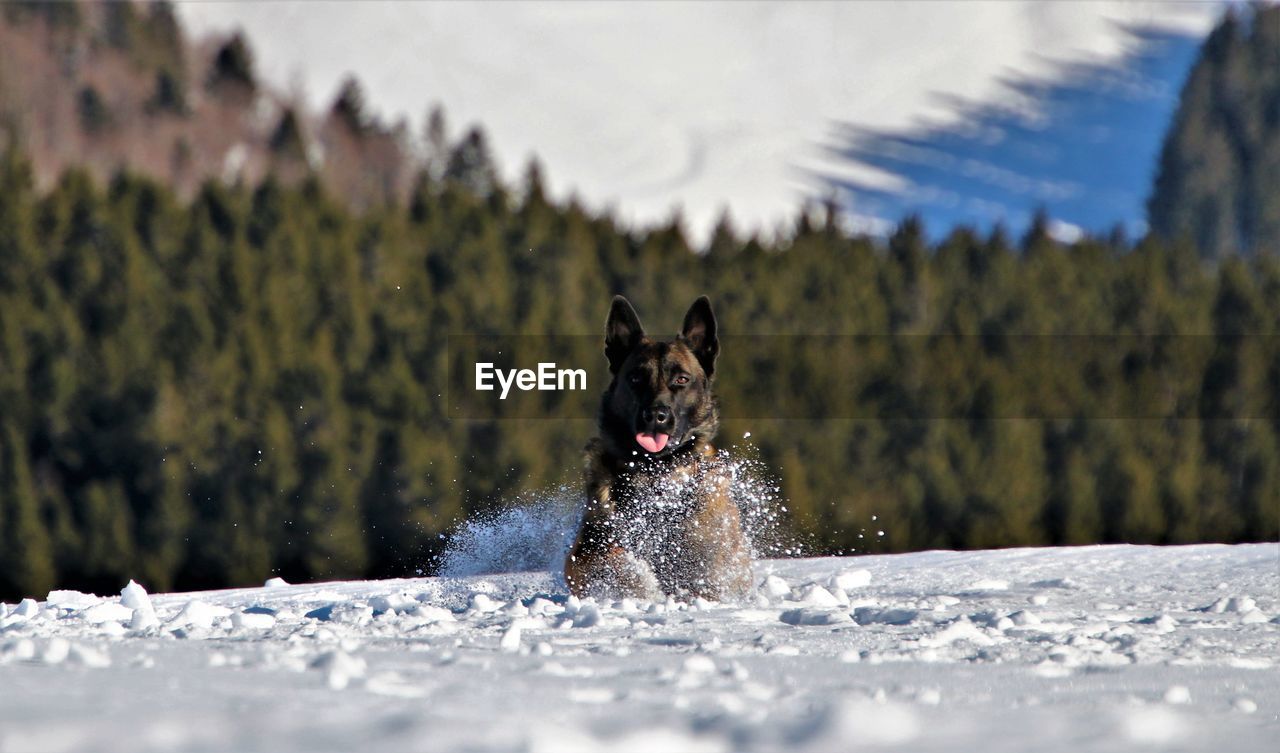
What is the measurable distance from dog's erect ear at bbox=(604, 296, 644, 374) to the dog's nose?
0.63 m

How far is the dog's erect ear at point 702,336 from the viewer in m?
7.77

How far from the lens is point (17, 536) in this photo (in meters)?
24.3

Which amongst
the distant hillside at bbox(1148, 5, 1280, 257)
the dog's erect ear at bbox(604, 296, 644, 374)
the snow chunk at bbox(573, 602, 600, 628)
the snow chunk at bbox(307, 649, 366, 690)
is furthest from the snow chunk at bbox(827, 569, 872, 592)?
the distant hillside at bbox(1148, 5, 1280, 257)

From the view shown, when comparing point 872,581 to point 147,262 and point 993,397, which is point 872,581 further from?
point 993,397

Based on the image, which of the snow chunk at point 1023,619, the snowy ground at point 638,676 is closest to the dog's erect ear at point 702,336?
the snowy ground at point 638,676

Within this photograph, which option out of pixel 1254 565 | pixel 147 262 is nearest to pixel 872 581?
pixel 1254 565

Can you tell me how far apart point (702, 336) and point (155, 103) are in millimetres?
61157

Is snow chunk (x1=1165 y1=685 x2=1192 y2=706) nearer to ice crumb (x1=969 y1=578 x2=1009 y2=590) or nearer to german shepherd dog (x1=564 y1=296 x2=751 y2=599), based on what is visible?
german shepherd dog (x1=564 y1=296 x2=751 y2=599)

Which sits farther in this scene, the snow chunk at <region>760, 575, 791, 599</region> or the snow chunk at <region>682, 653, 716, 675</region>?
the snow chunk at <region>760, 575, 791, 599</region>

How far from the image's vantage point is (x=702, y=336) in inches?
307

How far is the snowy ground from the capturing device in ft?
9.74

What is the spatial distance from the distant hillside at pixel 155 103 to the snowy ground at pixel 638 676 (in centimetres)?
5280

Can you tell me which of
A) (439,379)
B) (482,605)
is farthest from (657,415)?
(439,379)

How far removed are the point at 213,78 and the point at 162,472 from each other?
47.1m
